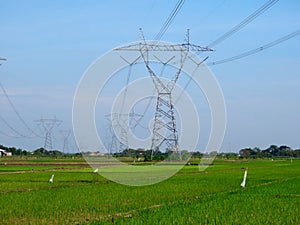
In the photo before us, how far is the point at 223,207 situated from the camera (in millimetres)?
16188

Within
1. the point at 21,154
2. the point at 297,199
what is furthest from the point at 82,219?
the point at 21,154

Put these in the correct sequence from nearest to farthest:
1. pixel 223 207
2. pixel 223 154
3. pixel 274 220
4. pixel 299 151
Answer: pixel 274 220 < pixel 223 207 < pixel 223 154 < pixel 299 151

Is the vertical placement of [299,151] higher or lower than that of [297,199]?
higher

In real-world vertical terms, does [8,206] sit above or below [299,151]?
below

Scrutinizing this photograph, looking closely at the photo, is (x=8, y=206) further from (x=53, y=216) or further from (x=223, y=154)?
(x=223, y=154)

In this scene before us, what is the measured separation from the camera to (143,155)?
85.2 m

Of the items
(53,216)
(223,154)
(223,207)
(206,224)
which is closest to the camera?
(206,224)

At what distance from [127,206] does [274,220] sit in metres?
5.31

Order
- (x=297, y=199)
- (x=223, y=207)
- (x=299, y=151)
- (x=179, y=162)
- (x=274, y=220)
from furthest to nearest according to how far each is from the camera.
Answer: (x=299, y=151), (x=179, y=162), (x=297, y=199), (x=223, y=207), (x=274, y=220)

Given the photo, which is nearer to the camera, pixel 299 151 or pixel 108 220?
pixel 108 220

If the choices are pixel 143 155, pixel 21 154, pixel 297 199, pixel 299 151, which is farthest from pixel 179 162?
pixel 299 151

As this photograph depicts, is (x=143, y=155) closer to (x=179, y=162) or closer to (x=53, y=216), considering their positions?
Answer: (x=179, y=162)

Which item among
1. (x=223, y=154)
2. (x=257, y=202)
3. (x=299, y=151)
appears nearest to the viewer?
(x=257, y=202)

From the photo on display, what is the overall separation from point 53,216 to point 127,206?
3.35 m
